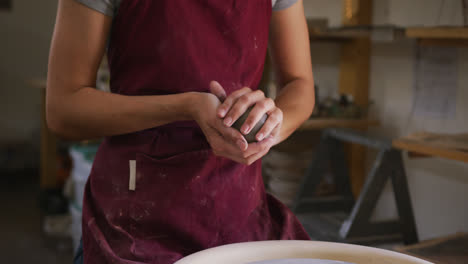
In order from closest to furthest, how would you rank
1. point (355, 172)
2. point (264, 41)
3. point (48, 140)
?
point (264, 41), point (355, 172), point (48, 140)

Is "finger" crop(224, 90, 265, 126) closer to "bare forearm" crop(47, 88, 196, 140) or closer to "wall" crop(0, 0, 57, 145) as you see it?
"bare forearm" crop(47, 88, 196, 140)

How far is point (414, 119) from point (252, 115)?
171cm

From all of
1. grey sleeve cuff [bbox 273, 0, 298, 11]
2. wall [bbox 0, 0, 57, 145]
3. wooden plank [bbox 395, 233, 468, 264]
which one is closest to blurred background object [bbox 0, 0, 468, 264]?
wooden plank [bbox 395, 233, 468, 264]

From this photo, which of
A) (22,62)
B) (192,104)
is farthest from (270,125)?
(22,62)

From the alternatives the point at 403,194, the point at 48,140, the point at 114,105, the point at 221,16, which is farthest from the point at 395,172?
the point at 48,140

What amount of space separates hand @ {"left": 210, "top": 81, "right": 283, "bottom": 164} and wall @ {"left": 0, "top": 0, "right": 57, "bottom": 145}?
189 inches

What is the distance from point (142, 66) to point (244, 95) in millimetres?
234

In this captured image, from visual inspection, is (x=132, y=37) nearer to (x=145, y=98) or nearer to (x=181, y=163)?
(x=145, y=98)

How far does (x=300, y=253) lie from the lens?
75cm

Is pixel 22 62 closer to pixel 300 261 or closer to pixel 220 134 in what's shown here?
pixel 220 134

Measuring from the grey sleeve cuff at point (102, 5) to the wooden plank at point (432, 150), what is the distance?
106 cm

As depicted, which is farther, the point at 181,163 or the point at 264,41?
the point at 264,41

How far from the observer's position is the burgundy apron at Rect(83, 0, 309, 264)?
2.83 feet

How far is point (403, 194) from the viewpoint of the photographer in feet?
6.40
